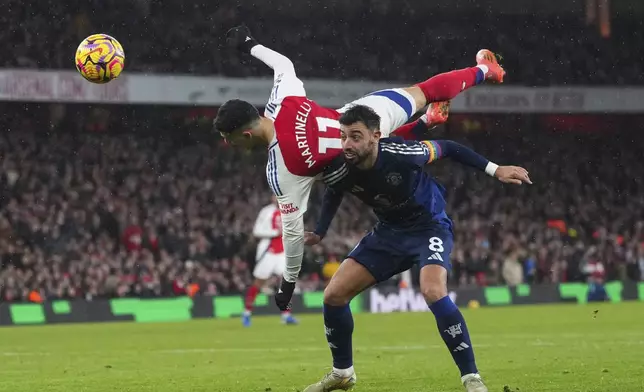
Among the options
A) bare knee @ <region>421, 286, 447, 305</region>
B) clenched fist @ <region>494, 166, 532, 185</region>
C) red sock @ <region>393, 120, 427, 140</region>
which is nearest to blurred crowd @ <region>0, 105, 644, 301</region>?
red sock @ <region>393, 120, 427, 140</region>

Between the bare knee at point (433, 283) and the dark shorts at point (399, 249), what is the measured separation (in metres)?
0.14

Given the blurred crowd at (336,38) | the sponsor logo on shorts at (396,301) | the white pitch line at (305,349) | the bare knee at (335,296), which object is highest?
the blurred crowd at (336,38)

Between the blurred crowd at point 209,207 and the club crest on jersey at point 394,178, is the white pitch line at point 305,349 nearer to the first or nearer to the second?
the club crest on jersey at point 394,178

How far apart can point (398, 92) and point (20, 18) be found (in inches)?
796

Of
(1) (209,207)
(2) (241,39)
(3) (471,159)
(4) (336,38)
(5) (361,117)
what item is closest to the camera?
(5) (361,117)

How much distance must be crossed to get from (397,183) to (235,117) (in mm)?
1231

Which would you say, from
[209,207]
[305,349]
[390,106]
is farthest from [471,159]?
[209,207]

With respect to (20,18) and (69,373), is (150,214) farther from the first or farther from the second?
(69,373)

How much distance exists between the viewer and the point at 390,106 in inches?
342

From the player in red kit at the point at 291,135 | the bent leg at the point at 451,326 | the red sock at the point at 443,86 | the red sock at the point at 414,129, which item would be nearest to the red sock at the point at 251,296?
the red sock at the point at 414,129

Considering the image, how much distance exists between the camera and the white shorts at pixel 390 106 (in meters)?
8.56

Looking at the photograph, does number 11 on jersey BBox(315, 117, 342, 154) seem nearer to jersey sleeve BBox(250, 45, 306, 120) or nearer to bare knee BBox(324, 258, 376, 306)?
jersey sleeve BBox(250, 45, 306, 120)

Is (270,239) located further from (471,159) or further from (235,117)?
(235,117)

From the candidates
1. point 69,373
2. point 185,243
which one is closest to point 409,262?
point 69,373
